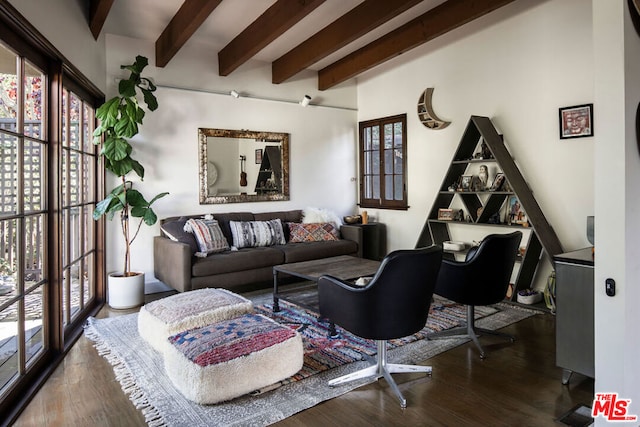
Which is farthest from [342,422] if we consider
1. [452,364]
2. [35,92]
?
[35,92]

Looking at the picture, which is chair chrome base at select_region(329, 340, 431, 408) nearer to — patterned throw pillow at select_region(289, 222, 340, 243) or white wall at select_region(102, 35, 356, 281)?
patterned throw pillow at select_region(289, 222, 340, 243)

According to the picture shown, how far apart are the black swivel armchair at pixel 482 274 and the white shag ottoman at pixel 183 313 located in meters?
1.52

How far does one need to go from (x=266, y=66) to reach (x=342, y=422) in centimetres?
498

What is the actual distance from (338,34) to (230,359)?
376cm

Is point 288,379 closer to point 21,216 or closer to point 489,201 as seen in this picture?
point 21,216

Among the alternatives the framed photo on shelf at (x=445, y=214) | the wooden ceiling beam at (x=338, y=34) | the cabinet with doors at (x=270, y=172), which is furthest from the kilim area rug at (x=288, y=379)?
the wooden ceiling beam at (x=338, y=34)

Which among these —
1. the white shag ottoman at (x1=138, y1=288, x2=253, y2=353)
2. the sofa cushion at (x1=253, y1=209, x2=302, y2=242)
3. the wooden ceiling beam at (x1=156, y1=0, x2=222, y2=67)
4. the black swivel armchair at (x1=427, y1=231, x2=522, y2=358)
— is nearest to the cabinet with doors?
the sofa cushion at (x1=253, y1=209, x2=302, y2=242)

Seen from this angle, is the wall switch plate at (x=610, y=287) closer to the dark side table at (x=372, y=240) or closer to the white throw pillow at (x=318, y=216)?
the white throw pillow at (x=318, y=216)

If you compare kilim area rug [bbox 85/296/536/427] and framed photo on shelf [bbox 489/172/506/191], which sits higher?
framed photo on shelf [bbox 489/172/506/191]

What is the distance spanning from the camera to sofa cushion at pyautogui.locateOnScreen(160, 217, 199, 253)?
4781mm

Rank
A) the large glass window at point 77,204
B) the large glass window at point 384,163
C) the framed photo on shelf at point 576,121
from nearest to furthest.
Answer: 1. the large glass window at point 77,204
2. the framed photo on shelf at point 576,121
3. the large glass window at point 384,163

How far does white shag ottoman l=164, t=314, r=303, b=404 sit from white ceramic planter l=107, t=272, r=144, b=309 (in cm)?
195

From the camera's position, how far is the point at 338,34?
4836 millimetres

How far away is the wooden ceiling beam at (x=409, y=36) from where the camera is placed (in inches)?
169
